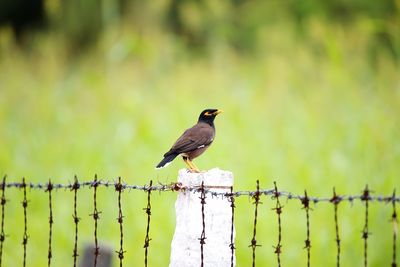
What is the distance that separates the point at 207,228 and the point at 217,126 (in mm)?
6184

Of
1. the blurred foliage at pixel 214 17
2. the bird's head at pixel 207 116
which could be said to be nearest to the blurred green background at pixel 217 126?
the blurred foliage at pixel 214 17

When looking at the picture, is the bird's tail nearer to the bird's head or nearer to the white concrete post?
the bird's head

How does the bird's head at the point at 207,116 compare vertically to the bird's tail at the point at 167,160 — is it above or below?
above

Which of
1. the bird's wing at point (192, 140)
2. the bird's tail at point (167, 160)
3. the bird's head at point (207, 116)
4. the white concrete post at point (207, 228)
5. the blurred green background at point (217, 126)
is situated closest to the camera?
the white concrete post at point (207, 228)

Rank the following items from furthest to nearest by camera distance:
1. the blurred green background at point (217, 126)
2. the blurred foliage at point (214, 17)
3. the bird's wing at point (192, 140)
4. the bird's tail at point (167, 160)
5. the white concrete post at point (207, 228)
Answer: the blurred foliage at point (214, 17) < the blurred green background at point (217, 126) < the bird's wing at point (192, 140) < the bird's tail at point (167, 160) < the white concrete post at point (207, 228)

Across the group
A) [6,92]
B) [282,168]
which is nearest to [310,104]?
[282,168]

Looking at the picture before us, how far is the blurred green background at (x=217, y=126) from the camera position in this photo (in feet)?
25.4

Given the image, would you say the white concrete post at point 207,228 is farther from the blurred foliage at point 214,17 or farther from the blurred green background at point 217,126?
the blurred foliage at point 214,17

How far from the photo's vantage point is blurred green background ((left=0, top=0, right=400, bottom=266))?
7754 millimetres

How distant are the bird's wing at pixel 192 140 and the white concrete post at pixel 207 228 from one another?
57.1 inches

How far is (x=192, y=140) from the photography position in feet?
16.3

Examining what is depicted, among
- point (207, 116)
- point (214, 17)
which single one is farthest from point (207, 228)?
point (214, 17)

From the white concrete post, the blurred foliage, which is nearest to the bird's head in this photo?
the white concrete post

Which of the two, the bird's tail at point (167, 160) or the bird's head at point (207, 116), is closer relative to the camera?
the bird's tail at point (167, 160)
